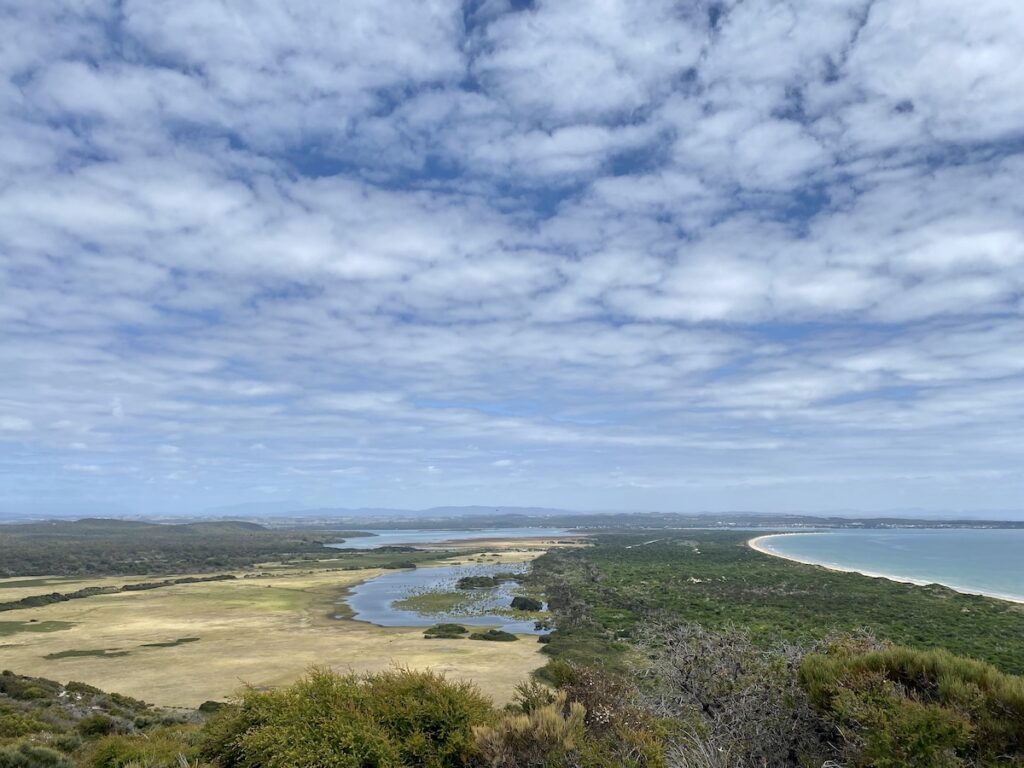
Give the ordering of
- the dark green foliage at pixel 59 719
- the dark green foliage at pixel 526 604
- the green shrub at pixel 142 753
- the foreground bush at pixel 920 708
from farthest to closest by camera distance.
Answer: the dark green foliage at pixel 526 604
the dark green foliage at pixel 59 719
the green shrub at pixel 142 753
the foreground bush at pixel 920 708

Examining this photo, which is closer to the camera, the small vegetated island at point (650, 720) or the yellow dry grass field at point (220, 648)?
the small vegetated island at point (650, 720)

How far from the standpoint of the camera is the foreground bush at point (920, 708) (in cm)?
888

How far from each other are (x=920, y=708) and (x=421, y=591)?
70362 millimetres

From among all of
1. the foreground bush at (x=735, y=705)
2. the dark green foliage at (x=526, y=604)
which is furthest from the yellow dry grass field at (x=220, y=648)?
the dark green foliage at (x=526, y=604)

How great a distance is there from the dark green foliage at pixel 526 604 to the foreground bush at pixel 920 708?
50842mm

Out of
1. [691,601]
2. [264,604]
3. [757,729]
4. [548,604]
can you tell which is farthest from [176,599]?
[757,729]

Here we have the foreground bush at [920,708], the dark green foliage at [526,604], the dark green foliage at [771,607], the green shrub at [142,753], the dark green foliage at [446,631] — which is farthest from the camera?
the dark green foliage at [526,604]

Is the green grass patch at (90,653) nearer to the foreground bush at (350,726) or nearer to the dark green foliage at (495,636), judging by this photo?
the dark green foliage at (495,636)

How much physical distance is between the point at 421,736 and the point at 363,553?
135 meters

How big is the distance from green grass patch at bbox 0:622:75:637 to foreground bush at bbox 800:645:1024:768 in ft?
190

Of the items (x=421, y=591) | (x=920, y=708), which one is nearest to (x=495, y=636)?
(x=421, y=591)

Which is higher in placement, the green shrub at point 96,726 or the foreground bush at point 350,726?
the foreground bush at point 350,726

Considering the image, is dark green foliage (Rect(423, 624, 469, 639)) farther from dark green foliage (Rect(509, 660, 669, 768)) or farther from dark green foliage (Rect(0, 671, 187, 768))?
dark green foliage (Rect(509, 660, 669, 768))

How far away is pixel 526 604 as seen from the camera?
60250mm
